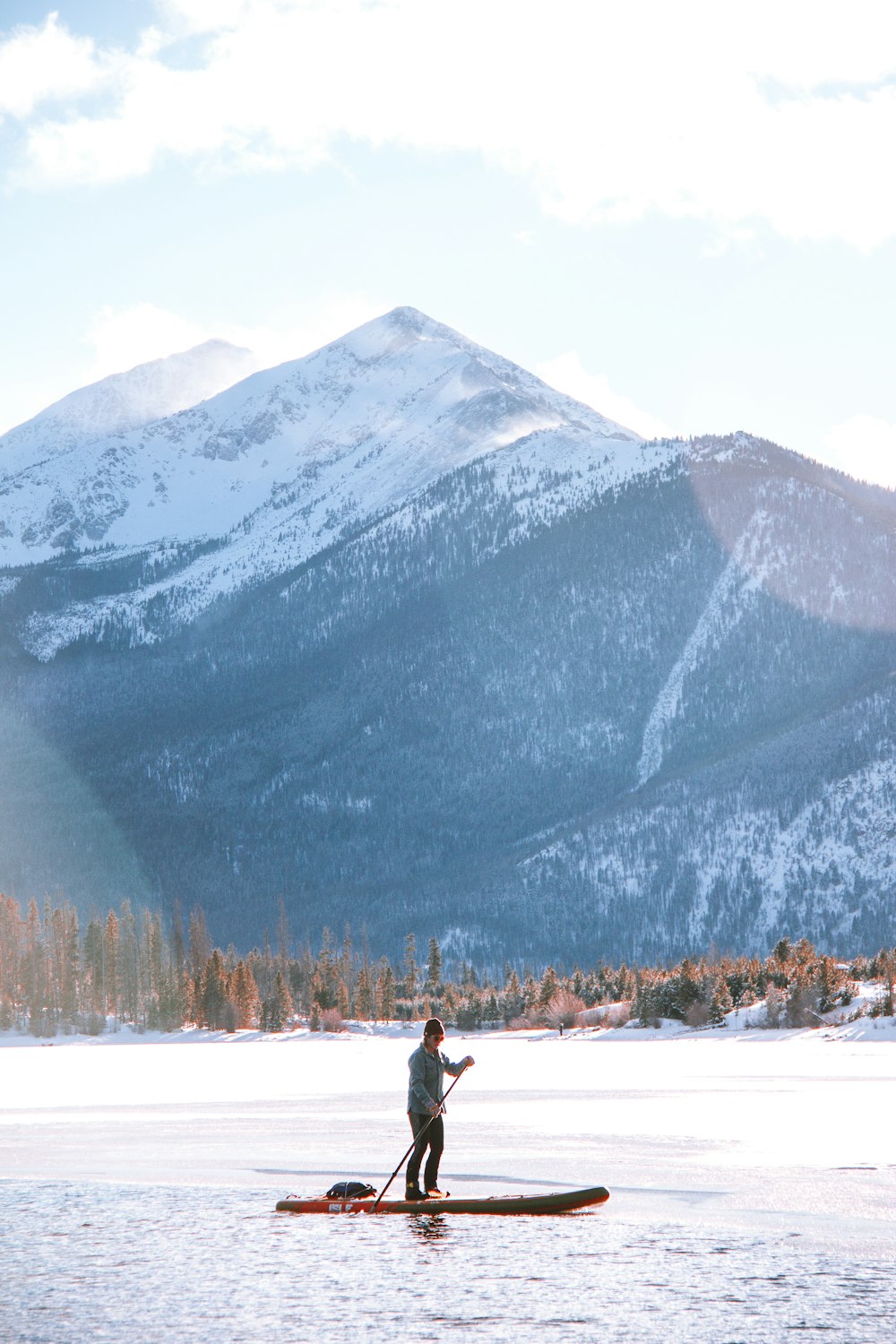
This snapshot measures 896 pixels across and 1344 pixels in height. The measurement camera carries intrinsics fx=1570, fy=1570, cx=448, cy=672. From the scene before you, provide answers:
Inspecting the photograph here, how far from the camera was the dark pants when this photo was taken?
77.6 feet

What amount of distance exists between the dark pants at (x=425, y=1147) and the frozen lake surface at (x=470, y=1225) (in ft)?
2.50

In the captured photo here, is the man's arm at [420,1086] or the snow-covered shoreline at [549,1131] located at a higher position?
the man's arm at [420,1086]

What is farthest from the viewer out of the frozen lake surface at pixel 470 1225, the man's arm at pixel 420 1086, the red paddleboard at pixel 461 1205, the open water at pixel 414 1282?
the man's arm at pixel 420 1086

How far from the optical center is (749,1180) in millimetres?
26516

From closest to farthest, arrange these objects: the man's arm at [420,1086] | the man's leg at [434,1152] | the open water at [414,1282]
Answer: the open water at [414,1282] → the man's arm at [420,1086] → the man's leg at [434,1152]

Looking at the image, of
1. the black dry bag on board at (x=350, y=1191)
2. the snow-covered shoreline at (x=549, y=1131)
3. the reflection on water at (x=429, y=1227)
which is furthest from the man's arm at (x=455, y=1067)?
the snow-covered shoreline at (x=549, y=1131)

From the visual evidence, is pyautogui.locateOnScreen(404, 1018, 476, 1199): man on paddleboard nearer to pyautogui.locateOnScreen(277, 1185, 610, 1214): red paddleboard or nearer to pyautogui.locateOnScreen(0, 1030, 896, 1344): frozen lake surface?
pyautogui.locateOnScreen(277, 1185, 610, 1214): red paddleboard

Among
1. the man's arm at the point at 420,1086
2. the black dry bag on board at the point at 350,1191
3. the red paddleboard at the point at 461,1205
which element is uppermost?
the man's arm at the point at 420,1086

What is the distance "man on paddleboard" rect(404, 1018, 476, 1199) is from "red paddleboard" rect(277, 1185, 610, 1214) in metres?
0.47

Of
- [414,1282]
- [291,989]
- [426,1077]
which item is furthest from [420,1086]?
[291,989]

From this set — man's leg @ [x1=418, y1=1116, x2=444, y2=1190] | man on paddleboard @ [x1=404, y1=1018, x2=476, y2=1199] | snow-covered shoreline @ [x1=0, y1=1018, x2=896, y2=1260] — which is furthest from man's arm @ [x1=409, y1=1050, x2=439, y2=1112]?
snow-covered shoreline @ [x1=0, y1=1018, x2=896, y2=1260]

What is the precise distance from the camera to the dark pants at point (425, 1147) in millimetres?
23656

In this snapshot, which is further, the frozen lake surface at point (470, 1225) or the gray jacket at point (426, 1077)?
the gray jacket at point (426, 1077)

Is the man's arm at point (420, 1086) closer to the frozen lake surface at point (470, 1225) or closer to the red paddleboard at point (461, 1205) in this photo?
the red paddleboard at point (461, 1205)
